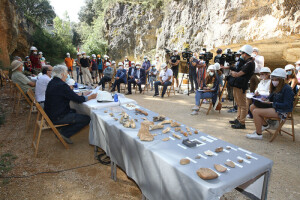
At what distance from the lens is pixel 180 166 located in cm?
149

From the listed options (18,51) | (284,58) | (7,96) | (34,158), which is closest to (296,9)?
(284,58)

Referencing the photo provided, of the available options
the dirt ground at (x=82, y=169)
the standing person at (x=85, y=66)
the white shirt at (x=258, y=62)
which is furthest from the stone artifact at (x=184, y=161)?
the standing person at (x=85, y=66)

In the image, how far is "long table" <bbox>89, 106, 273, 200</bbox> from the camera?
135cm

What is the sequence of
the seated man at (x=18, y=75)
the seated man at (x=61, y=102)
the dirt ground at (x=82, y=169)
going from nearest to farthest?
the dirt ground at (x=82, y=169) → the seated man at (x=61, y=102) → the seated man at (x=18, y=75)

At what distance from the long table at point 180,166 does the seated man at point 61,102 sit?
129 centimetres

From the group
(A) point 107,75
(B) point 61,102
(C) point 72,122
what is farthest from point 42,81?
(A) point 107,75

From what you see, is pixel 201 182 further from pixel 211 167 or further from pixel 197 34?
pixel 197 34

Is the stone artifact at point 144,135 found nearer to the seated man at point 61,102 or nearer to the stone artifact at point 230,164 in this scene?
the stone artifact at point 230,164

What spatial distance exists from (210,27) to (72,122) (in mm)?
12911

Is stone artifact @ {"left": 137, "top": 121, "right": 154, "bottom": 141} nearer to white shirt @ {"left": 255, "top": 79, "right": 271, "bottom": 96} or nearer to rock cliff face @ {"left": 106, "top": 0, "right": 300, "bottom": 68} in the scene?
white shirt @ {"left": 255, "top": 79, "right": 271, "bottom": 96}

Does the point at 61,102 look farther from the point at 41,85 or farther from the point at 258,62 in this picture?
the point at 258,62

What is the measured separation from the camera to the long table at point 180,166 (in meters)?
1.35

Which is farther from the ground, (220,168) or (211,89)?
(211,89)

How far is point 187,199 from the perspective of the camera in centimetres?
137
